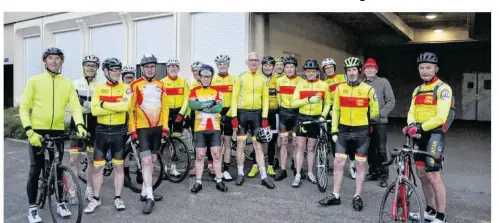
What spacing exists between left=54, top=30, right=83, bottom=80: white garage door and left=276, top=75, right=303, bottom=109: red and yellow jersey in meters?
8.11

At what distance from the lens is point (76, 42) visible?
11.8 m

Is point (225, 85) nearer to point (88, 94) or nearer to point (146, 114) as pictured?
point (146, 114)

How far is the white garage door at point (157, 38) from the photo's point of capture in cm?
953

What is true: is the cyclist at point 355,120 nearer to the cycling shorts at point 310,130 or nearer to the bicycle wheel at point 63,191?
the cycling shorts at point 310,130

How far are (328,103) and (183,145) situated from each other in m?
2.04

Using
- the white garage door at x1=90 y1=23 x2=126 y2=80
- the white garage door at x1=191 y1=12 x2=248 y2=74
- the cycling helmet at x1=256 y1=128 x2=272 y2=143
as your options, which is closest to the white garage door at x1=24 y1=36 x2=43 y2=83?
the white garage door at x1=90 y1=23 x2=126 y2=80

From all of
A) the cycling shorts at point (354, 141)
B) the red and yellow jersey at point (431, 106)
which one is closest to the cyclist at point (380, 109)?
the cycling shorts at point (354, 141)

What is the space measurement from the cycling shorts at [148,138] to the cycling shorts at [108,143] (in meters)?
0.19

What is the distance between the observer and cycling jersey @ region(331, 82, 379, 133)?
13.6ft

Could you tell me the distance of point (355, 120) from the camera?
4148 millimetres

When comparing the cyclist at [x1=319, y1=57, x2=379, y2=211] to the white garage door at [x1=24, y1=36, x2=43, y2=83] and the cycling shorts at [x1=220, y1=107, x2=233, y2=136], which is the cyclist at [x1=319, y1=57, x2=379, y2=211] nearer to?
the cycling shorts at [x1=220, y1=107, x2=233, y2=136]

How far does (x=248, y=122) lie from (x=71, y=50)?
8.81 meters
